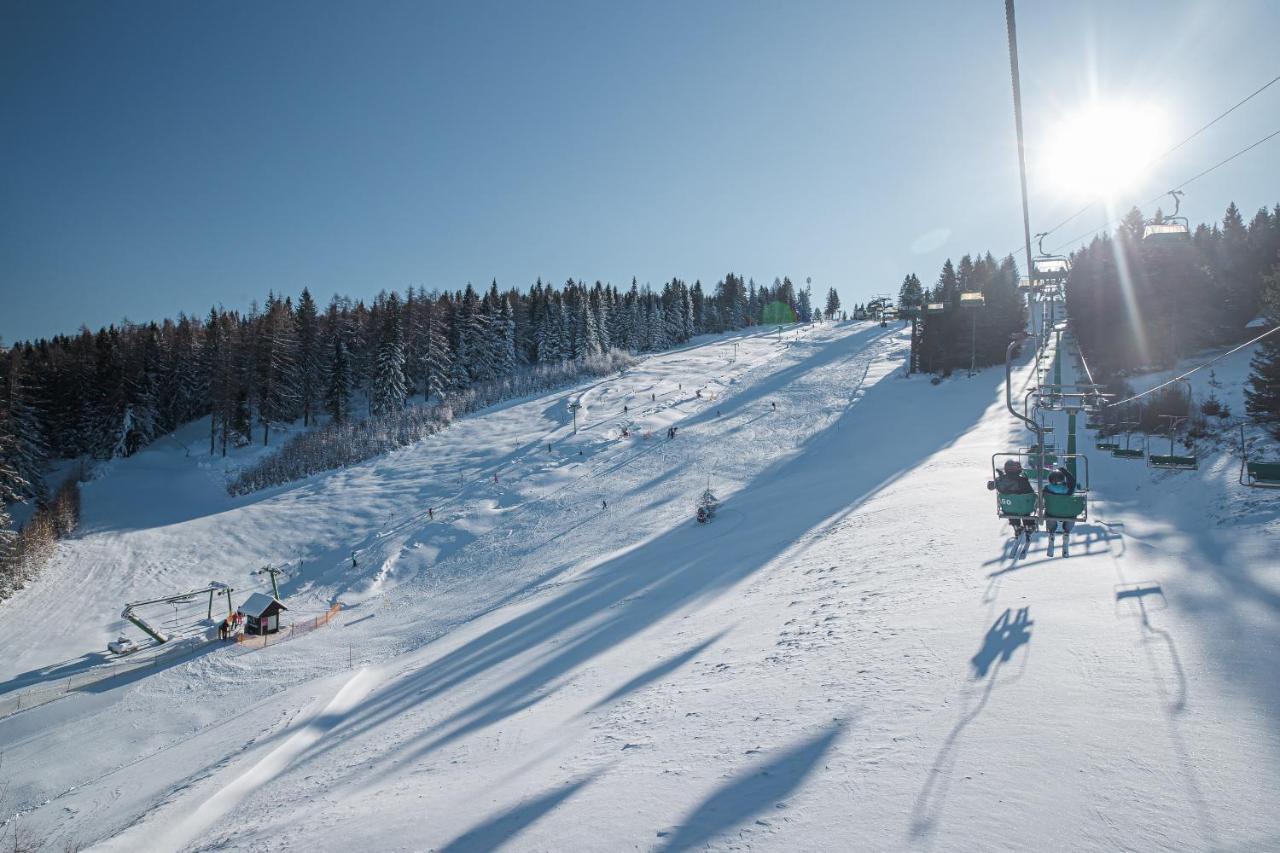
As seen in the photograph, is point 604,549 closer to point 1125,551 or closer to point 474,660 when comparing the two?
point 474,660

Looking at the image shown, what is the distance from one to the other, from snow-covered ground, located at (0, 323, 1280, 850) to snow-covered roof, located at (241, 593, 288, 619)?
1865 mm

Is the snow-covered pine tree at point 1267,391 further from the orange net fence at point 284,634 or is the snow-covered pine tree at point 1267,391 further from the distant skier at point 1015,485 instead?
the orange net fence at point 284,634

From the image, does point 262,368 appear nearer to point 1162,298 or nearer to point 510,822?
point 510,822

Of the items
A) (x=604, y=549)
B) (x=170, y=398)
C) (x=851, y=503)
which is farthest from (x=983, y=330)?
(x=170, y=398)

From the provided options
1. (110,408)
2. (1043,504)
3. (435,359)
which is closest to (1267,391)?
(1043,504)

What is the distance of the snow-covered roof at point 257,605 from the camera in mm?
24734

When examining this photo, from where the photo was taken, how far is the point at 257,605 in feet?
81.7

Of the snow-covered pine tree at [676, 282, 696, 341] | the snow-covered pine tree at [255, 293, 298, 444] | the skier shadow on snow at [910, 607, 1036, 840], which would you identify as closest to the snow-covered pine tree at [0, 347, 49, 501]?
the snow-covered pine tree at [255, 293, 298, 444]

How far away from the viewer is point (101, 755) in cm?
1617

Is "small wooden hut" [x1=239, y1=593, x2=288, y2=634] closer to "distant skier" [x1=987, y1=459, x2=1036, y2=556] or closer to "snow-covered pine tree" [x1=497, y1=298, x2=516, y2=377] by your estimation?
"distant skier" [x1=987, y1=459, x2=1036, y2=556]

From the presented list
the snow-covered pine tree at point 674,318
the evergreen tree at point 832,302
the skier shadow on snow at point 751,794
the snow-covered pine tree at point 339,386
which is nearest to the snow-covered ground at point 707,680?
the skier shadow on snow at point 751,794

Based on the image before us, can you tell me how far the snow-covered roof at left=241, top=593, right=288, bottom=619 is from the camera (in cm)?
2473

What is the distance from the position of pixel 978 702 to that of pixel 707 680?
4364 millimetres

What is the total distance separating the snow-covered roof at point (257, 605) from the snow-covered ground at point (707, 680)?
186 cm
